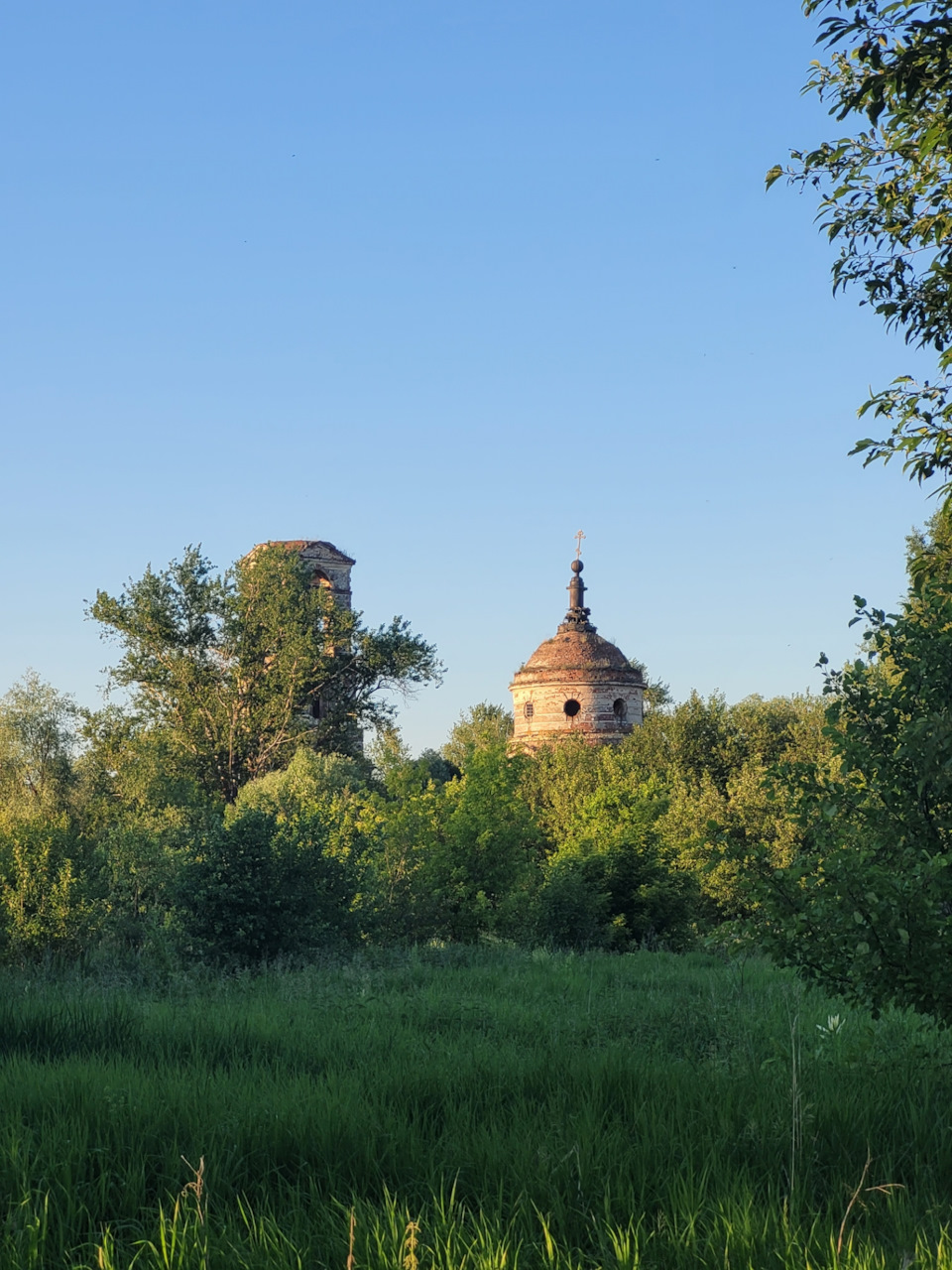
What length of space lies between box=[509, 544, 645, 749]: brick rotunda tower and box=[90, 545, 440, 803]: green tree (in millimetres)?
9853

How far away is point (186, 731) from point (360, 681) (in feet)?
26.3

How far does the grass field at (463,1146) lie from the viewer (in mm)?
4746

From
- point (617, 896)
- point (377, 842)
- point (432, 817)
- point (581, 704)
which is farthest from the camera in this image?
point (581, 704)

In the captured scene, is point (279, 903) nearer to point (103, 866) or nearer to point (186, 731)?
Result: point (103, 866)

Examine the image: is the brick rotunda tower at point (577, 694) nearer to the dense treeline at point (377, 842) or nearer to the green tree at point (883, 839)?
the dense treeline at point (377, 842)

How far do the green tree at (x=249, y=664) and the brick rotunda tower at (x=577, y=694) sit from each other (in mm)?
9853

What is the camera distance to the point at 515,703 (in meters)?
62.5

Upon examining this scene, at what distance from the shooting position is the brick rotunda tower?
5991 centimetres

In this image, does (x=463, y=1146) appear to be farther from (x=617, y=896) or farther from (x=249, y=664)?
(x=249, y=664)

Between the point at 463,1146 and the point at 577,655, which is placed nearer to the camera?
the point at 463,1146

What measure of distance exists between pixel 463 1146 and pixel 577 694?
54.4 m

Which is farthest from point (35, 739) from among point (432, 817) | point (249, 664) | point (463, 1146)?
point (463, 1146)

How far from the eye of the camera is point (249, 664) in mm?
49812

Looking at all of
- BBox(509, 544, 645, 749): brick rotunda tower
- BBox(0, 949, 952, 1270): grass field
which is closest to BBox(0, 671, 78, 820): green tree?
BBox(509, 544, 645, 749): brick rotunda tower
